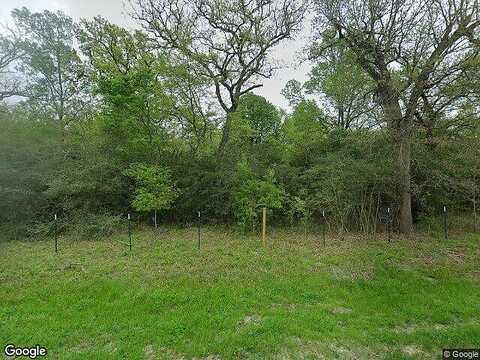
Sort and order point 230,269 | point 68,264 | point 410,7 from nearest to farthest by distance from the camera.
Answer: point 230,269 → point 68,264 → point 410,7

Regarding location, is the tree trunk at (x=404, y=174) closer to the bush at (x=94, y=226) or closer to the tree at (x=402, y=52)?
the tree at (x=402, y=52)

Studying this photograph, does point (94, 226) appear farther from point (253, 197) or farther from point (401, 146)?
point (401, 146)

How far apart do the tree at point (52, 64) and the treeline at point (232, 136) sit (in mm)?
148

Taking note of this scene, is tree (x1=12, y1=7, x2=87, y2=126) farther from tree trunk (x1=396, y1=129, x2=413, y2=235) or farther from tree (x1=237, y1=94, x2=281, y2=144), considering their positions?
tree trunk (x1=396, y1=129, x2=413, y2=235)

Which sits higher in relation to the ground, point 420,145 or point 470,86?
point 470,86

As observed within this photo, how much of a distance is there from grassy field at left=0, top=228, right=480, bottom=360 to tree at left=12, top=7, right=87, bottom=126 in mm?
9190

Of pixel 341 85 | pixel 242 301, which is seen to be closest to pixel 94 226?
pixel 242 301

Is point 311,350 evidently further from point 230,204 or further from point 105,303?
point 230,204

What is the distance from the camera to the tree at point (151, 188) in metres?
8.68

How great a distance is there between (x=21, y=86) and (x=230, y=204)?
37.0 ft

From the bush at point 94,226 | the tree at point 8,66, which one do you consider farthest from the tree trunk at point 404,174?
the tree at point 8,66

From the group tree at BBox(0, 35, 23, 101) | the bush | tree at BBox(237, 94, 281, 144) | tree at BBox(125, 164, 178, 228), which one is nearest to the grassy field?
the bush

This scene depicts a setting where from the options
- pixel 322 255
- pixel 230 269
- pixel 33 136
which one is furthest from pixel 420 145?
pixel 33 136

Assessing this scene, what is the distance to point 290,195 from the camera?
31.9ft
